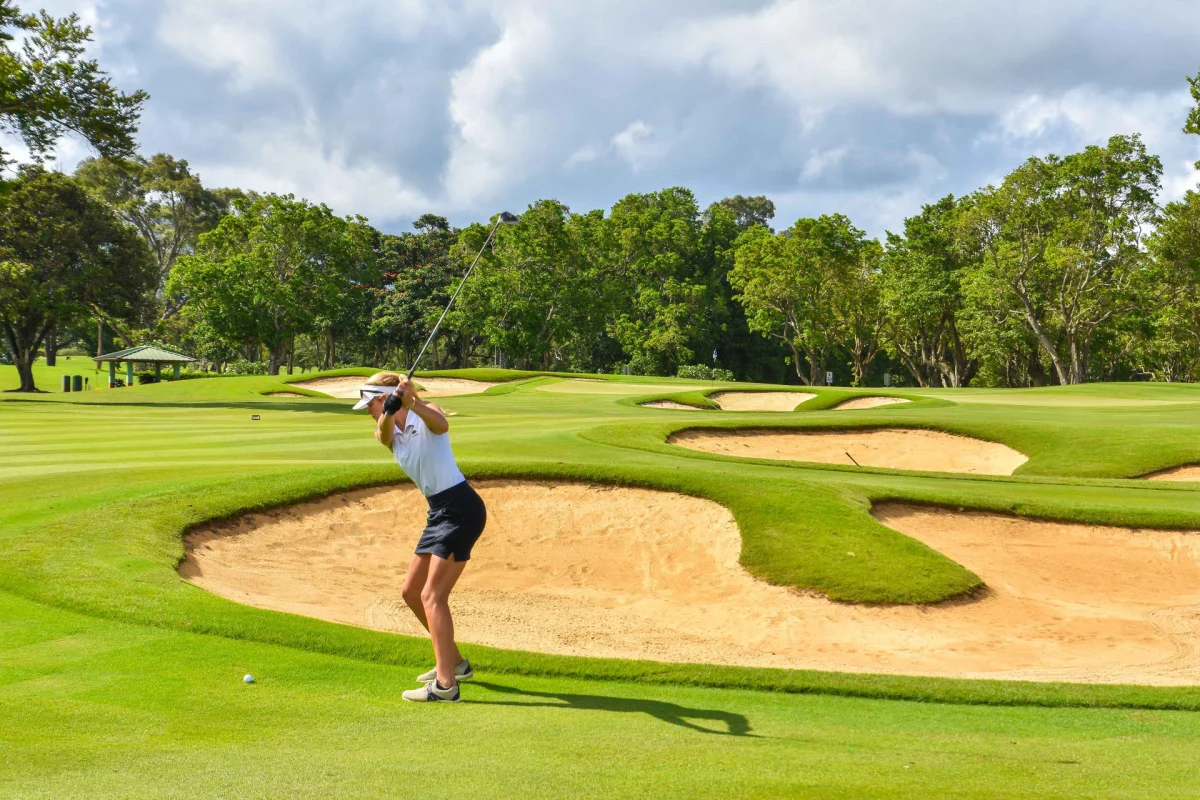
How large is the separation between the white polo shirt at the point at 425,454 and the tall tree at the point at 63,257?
60.2m

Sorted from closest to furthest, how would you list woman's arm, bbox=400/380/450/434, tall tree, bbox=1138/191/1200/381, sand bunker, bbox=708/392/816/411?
1. woman's arm, bbox=400/380/450/434
2. sand bunker, bbox=708/392/816/411
3. tall tree, bbox=1138/191/1200/381

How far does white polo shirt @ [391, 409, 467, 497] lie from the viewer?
7508 mm

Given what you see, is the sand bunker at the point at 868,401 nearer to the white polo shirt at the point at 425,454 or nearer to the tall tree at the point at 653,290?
the white polo shirt at the point at 425,454

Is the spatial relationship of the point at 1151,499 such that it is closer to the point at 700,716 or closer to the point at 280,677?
the point at 700,716

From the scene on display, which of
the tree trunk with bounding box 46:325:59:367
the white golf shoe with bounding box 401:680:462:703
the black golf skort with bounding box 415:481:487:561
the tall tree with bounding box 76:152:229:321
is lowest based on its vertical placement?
the white golf shoe with bounding box 401:680:462:703

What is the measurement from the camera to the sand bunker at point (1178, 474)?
2144 cm

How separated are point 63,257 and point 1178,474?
208 feet

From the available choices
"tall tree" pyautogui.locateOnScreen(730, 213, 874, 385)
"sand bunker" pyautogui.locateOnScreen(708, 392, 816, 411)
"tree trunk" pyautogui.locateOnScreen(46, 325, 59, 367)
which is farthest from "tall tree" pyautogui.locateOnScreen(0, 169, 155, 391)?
"tall tree" pyautogui.locateOnScreen(730, 213, 874, 385)

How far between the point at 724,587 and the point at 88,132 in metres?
35.1

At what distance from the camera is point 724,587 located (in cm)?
1369

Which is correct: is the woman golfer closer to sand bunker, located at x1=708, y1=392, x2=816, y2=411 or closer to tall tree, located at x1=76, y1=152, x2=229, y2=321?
sand bunker, located at x1=708, y1=392, x2=816, y2=411

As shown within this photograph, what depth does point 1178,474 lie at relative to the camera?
21.7 metres

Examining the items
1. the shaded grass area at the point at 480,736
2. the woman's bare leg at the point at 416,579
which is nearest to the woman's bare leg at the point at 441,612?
the woman's bare leg at the point at 416,579

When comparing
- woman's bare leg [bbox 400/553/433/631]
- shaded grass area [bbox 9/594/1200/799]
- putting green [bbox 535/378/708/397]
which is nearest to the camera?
shaded grass area [bbox 9/594/1200/799]
